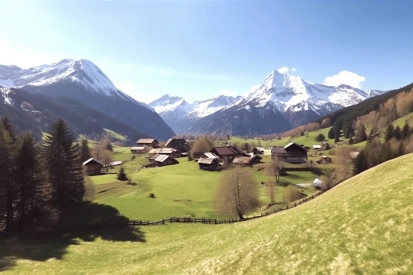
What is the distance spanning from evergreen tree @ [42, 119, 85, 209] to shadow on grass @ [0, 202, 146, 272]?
138 inches

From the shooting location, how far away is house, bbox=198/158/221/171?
451 feet

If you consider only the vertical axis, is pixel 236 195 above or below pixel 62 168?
below

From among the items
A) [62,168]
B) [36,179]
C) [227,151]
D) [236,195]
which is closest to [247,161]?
[227,151]

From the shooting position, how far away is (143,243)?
1921 inches

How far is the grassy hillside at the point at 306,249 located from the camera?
20078 mm

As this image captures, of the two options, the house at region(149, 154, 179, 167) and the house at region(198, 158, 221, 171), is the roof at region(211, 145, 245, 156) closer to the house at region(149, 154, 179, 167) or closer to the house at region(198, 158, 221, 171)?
the house at region(198, 158, 221, 171)

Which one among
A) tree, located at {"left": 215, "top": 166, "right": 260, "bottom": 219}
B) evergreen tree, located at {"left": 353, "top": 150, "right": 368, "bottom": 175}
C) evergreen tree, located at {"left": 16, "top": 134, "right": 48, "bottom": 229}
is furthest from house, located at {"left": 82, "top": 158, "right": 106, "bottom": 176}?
evergreen tree, located at {"left": 353, "top": 150, "right": 368, "bottom": 175}

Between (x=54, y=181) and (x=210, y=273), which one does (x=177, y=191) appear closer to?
(x=54, y=181)

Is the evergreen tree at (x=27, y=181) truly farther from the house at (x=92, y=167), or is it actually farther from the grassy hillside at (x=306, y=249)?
the house at (x=92, y=167)

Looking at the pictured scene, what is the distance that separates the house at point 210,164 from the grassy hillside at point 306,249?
9607 centimetres

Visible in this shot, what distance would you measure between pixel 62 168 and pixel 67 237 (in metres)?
21.2

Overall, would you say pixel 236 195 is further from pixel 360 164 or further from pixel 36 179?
pixel 360 164

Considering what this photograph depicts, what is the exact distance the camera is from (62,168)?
70.3 m

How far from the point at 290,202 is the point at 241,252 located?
5871 centimetres
